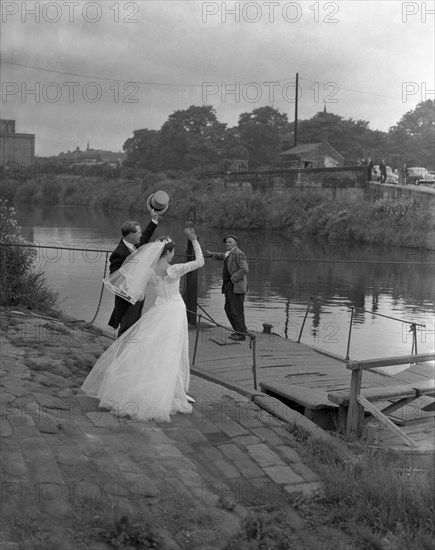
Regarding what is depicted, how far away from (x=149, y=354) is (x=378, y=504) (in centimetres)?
258

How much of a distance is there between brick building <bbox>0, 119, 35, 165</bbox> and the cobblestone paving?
3591 cm

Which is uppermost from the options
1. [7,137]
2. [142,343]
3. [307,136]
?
[307,136]

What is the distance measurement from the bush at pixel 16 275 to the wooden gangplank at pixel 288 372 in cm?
277

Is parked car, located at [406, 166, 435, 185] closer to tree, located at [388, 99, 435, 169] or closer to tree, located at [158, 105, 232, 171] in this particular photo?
tree, located at [388, 99, 435, 169]

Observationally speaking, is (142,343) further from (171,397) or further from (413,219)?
(413,219)

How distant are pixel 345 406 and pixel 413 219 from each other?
38.6 m

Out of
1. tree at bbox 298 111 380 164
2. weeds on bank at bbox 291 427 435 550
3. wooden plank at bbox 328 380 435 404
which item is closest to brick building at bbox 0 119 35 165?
wooden plank at bbox 328 380 435 404

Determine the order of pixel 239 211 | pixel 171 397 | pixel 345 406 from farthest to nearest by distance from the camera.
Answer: pixel 239 211 < pixel 345 406 < pixel 171 397

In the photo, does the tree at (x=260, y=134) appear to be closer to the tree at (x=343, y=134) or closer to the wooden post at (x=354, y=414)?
the tree at (x=343, y=134)

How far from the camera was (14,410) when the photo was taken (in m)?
6.03

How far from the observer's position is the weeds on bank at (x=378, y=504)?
4.83 m

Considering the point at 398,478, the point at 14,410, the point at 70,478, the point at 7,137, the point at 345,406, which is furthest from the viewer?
the point at 7,137

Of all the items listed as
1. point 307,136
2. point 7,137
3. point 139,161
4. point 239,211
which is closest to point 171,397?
point 7,137

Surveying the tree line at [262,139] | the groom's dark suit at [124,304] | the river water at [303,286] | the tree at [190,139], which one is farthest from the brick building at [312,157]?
the groom's dark suit at [124,304]
